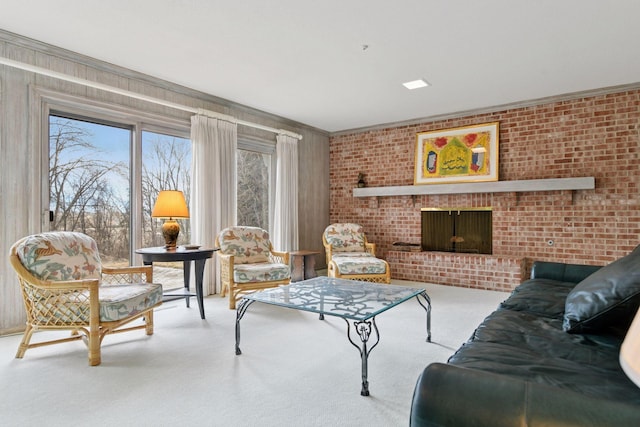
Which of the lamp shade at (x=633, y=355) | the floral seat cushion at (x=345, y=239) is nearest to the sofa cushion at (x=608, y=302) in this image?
the lamp shade at (x=633, y=355)

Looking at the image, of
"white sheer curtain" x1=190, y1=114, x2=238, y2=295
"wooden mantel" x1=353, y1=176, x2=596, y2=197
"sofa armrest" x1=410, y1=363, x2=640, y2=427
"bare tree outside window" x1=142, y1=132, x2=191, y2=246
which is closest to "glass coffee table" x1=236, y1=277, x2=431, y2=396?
"sofa armrest" x1=410, y1=363, x2=640, y2=427

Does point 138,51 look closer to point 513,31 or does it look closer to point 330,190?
point 513,31

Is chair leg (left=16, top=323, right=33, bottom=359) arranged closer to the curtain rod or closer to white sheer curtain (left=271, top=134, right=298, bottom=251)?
the curtain rod

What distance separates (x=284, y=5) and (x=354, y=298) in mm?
2050

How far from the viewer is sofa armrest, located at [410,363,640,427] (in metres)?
0.84

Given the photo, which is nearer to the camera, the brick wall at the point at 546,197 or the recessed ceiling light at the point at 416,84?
the recessed ceiling light at the point at 416,84

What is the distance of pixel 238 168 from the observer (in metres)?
5.10

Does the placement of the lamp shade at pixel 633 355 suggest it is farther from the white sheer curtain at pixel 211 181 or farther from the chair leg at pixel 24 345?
the white sheer curtain at pixel 211 181

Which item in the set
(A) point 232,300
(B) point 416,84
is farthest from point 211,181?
(B) point 416,84

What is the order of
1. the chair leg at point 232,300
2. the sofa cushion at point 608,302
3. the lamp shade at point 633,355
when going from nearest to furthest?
the lamp shade at point 633,355 → the sofa cushion at point 608,302 → the chair leg at point 232,300

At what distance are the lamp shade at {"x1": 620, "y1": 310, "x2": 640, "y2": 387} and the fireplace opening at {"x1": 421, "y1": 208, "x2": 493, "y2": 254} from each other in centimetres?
481

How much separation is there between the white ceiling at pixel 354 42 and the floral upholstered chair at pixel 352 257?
6.39 feet

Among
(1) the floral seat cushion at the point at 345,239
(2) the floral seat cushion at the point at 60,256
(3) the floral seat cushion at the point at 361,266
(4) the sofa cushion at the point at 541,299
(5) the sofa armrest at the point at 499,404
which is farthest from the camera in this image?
(1) the floral seat cushion at the point at 345,239

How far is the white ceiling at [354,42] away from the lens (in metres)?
2.60
